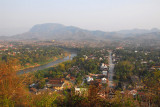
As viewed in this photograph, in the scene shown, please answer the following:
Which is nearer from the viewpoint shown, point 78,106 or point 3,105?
point 3,105

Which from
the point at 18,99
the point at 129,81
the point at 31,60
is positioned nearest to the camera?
the point at 18,99

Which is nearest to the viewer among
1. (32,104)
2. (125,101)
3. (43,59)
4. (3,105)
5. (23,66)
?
(3,105)

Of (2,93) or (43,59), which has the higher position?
(2,93)

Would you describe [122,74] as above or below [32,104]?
below

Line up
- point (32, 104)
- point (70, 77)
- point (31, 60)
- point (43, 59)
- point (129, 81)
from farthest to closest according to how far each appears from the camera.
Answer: point (43, 59) < point (31, 60) < point (70, 77) < point (129, 81) < point (32, 104)

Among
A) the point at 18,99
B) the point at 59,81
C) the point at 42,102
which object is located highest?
the point at 42,102

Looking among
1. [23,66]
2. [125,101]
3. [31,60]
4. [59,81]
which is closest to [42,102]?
[125,101]

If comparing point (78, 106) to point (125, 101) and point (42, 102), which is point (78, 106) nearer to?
point (42, 102)

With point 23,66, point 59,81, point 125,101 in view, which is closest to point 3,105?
point 125,101

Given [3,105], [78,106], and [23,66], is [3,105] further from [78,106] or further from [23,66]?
[23,66]
